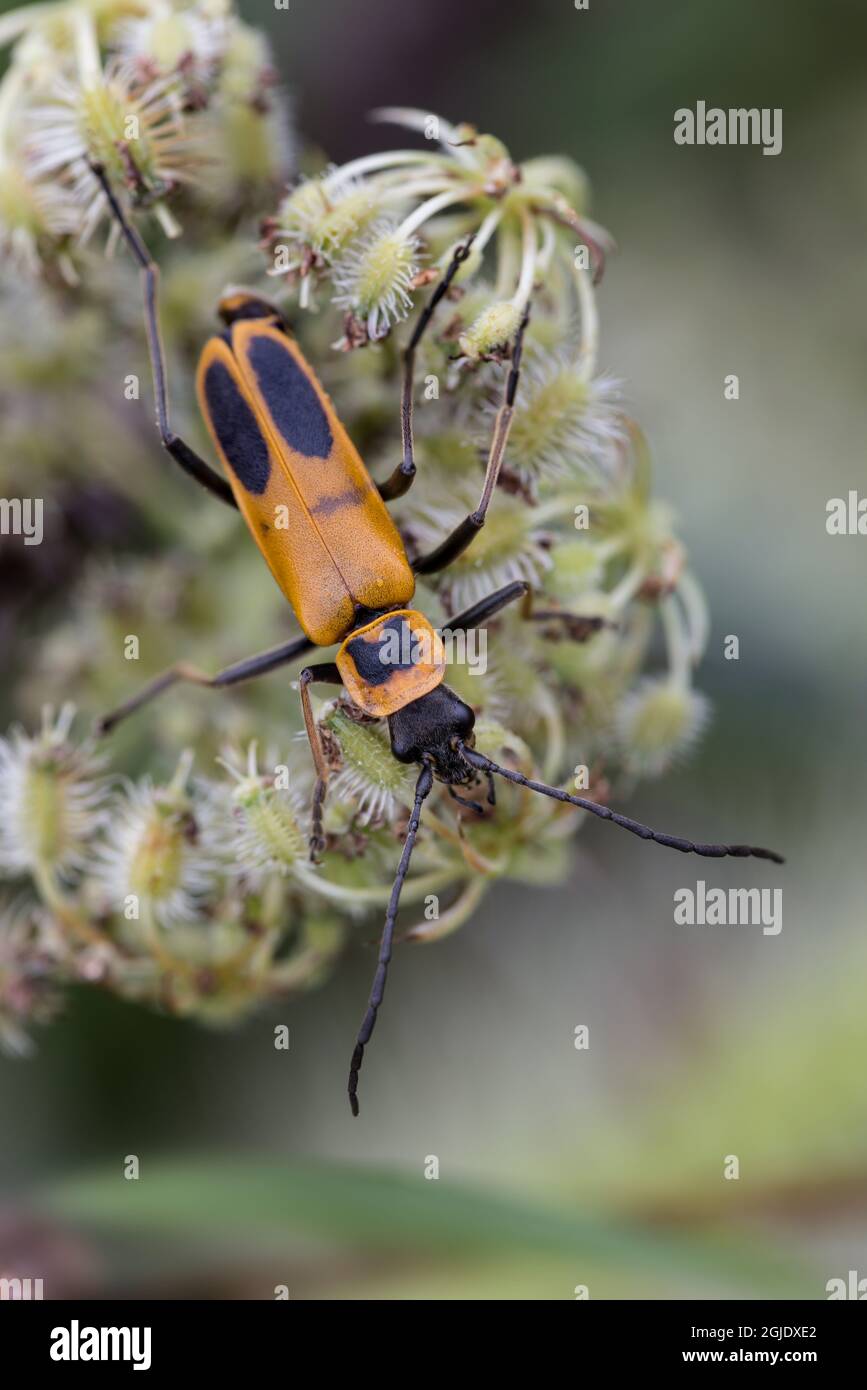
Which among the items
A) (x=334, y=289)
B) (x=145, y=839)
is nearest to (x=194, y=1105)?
(x=145, y=839)

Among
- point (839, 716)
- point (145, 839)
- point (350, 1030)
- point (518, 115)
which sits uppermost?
point (518, 115)

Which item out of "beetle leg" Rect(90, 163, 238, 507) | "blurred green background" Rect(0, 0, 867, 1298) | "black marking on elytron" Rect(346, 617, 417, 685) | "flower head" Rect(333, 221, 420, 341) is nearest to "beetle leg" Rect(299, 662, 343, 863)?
"black marking on elytron" Rect(346, 617, 417, 685)

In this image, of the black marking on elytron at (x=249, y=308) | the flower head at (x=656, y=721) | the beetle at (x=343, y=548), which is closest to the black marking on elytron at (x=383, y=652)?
the beetle at (x=343, y=548)

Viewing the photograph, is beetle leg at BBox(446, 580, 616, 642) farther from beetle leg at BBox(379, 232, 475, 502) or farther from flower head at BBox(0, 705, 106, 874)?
flower head at BBox(0, 705, 106, 874)

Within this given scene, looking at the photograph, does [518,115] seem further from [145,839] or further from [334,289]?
[145,839]

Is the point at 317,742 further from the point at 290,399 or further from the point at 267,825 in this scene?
the point at 290,399

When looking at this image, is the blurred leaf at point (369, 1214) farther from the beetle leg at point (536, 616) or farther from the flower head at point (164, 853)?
the beetle leg at point (536, 616)
